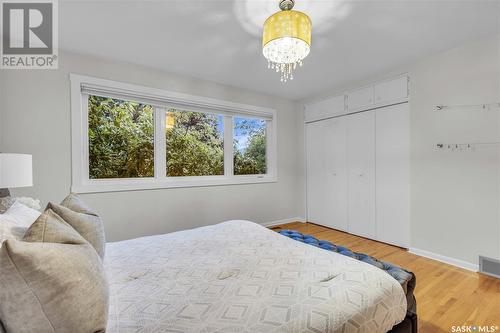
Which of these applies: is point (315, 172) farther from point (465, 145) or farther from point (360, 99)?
point (465, 145)

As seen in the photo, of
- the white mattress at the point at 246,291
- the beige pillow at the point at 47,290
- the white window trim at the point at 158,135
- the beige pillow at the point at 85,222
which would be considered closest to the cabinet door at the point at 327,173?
the white window trim at the point at 158,135

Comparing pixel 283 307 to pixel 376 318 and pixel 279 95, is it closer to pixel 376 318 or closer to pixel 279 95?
pixel 376 318

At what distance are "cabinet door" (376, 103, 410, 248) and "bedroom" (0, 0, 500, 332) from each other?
19 mm

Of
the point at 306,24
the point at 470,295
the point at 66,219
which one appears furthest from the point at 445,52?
the point at 66,219

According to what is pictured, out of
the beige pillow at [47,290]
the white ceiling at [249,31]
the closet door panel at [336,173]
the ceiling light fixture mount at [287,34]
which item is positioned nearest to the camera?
the beige pillow at [47,290]

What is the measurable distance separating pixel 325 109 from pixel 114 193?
11.2 feet

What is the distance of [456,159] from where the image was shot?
8.50 feet

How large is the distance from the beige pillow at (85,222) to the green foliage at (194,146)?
2.01 meters

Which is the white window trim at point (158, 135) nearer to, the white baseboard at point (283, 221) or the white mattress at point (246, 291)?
the white baseboard at point (283, 221)

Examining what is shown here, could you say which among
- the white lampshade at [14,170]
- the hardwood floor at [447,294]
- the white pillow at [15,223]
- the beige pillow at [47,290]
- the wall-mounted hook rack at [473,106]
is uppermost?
the wall-mounted hook rack at [473,106]

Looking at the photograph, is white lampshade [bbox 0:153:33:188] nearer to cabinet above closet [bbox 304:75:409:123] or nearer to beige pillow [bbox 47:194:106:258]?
beige pillow [bbox 47:194:106:258]

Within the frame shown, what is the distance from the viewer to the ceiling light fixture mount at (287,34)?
1629 millimetres

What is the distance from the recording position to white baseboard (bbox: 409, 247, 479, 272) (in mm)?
2484

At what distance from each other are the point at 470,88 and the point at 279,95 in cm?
254
